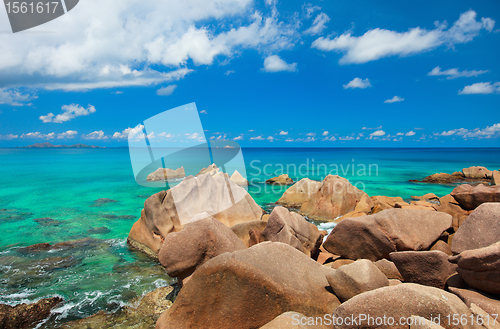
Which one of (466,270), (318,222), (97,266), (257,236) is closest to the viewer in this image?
(466,270)

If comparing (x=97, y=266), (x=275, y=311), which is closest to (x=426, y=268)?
(x=275, y=311)

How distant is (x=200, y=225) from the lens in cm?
608

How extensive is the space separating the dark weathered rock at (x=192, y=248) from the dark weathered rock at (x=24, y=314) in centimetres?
350

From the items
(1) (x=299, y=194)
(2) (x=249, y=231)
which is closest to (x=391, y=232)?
(2) (x=249, y=231)

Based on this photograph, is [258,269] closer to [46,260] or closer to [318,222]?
[46,260]

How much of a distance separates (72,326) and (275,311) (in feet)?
16.1

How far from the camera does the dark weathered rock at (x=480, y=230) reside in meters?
4.81

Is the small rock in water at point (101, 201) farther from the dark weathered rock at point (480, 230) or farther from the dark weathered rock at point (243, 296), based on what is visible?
the dark weathered rock at point (480, 230)

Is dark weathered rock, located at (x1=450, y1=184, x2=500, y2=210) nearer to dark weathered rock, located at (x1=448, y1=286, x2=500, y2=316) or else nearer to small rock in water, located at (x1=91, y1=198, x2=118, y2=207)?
dark weathered rock, located at (x1=448, y1=286, x2=500, y2=316)

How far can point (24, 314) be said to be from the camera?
245 inches

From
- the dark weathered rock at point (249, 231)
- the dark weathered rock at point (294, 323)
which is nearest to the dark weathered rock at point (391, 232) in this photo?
the dark weathered rock at point (249, 231)

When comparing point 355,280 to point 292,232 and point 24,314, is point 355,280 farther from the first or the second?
point 24,314

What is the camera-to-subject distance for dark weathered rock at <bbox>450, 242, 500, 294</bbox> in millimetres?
3727

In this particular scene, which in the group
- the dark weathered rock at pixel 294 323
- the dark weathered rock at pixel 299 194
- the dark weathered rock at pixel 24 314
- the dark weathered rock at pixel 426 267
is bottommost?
the dark weathered rock at pixel 299 194
